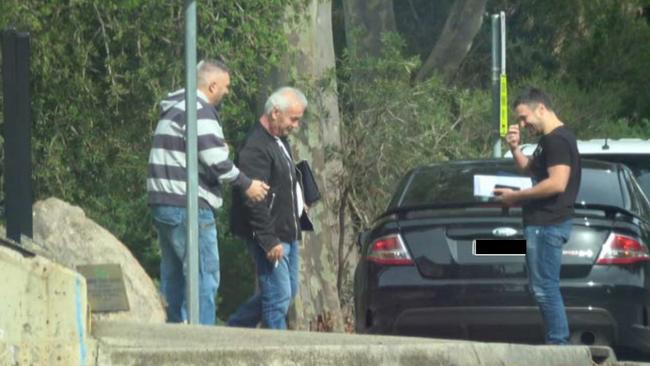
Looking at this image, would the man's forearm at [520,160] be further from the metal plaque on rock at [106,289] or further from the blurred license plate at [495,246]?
the metal plaque on rock at [106,289]

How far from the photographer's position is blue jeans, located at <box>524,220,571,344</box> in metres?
9.41

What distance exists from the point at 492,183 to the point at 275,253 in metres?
1.36

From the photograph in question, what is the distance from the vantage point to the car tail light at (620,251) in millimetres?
9750

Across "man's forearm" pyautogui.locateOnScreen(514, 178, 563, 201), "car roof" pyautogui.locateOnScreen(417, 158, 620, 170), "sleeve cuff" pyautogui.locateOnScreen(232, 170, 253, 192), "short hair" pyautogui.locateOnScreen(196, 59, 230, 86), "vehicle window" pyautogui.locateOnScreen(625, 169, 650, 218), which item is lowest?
"vehicle window" pyautogui.locateOnScreen(625, 169, 650, 218)

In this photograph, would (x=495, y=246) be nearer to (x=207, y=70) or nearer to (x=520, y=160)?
(x=520, y=160)

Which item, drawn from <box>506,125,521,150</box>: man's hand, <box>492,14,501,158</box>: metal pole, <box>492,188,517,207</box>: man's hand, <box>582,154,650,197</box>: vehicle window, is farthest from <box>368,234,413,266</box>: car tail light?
<box>492,14,501,158</box>: metal pole

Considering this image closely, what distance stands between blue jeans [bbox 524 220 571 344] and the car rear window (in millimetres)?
638

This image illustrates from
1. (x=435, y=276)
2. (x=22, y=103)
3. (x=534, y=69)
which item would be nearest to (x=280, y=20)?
(x=435, y=276)

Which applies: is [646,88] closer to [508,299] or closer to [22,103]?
[508,299]

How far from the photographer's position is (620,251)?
976 centimetres

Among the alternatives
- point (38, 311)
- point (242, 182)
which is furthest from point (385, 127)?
point (38, 311)

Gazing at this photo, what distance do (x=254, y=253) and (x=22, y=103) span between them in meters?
4.35

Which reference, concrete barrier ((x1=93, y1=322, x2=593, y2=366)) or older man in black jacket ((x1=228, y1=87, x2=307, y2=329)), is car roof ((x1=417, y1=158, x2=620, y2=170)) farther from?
concrete barrier ((x1=93, y1=322, x2=593, y2=366))

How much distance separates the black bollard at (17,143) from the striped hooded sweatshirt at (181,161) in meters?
3.58
